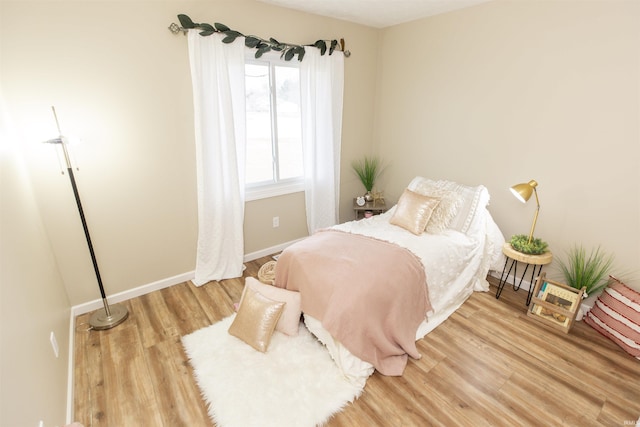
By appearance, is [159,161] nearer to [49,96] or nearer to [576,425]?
[49,96]

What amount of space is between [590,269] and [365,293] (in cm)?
189

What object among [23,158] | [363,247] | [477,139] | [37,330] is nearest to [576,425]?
[363,247]

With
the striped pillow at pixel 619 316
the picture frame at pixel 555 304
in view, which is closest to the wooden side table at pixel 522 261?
the picture frame at pixel 555 304

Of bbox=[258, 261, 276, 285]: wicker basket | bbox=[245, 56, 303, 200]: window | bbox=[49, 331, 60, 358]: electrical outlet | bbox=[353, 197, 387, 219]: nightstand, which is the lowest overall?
bbox=[258, 261, 276, 285]: wicker basket

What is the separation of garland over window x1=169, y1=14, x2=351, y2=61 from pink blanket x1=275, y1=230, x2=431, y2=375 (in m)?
1.92

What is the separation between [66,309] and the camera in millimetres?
2316

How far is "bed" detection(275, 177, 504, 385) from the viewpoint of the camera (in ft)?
6.28

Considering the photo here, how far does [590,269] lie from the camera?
93.0 inches

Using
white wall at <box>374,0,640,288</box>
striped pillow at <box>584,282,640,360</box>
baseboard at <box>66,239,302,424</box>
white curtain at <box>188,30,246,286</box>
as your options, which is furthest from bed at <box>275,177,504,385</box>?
baseboard at <box>66,239,302,424</box>

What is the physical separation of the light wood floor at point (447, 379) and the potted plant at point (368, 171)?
76.7 inches

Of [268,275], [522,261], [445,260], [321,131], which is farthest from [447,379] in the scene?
[321,131]

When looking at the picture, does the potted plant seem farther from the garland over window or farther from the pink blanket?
the pink blanket

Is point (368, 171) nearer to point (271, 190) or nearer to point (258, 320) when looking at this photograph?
point (271, 190)

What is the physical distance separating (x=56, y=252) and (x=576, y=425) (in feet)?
11.8
